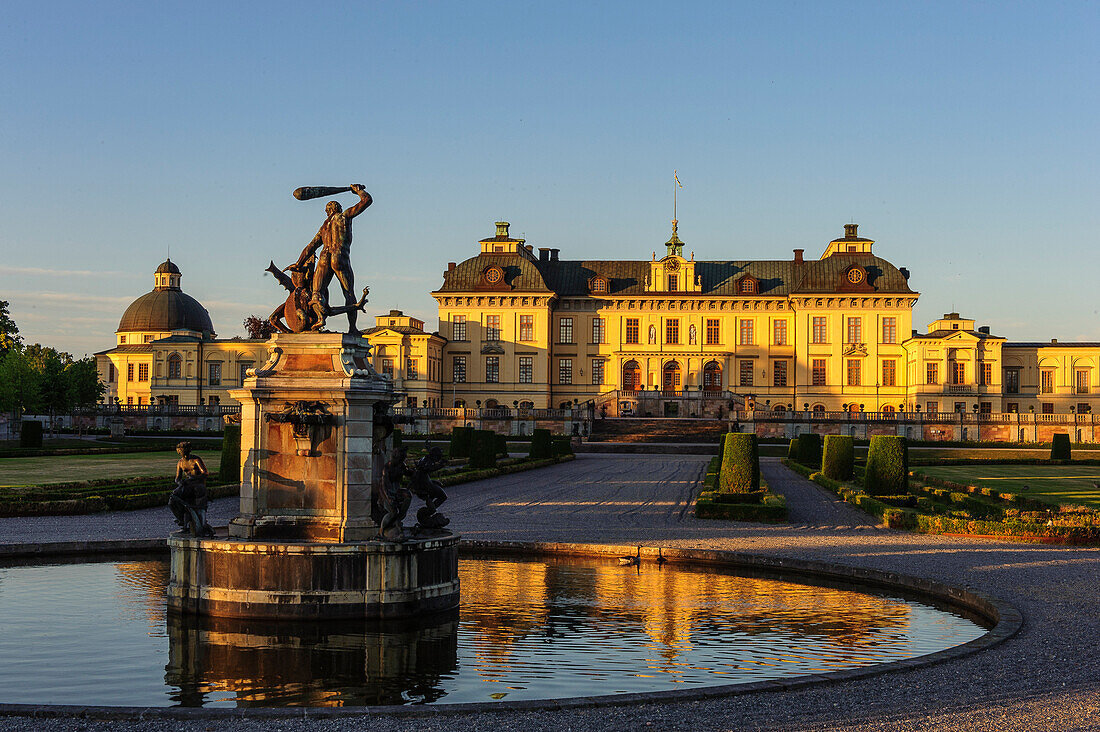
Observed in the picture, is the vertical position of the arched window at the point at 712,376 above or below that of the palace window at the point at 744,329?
below

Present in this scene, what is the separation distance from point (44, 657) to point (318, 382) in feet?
12.9

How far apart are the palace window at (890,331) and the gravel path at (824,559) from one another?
42.0 m

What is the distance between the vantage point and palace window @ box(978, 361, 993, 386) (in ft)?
228

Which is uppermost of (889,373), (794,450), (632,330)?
(632,330)

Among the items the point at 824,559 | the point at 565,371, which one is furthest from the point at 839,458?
the point at 565,371

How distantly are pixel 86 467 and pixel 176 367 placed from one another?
152ft

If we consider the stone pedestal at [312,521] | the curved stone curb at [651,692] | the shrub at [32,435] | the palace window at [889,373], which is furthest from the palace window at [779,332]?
the stone pedestal at [312,521]

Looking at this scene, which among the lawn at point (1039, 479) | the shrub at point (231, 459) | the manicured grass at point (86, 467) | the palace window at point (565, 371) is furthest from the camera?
the palace window at point (565, 371)

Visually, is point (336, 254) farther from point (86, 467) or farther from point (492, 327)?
point (492, 327)

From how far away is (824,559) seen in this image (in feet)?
52.4

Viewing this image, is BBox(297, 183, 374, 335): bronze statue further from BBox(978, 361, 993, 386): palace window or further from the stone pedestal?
BBox(978, 361, 993, 386): palace window

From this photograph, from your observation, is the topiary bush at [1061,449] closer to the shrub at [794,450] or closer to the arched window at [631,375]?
the shrub at [794,450]

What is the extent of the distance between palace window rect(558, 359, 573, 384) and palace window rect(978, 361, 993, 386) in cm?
2661

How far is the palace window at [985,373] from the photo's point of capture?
69562 millimetres
